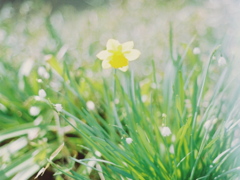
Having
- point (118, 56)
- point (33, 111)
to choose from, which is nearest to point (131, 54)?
point (118, 56)

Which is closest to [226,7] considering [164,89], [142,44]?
[142,44]

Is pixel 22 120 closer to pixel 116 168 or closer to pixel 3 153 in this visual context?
pixel 3 153

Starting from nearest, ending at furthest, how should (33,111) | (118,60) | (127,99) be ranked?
(118,60) → (127,99) → (33,111)

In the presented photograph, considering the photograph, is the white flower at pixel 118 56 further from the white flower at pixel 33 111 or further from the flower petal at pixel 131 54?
the white flower at pixel 33 111

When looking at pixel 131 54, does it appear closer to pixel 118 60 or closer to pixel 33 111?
pixel 118 60

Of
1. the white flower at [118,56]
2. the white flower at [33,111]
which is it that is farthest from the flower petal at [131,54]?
the white flower at [33,111]
